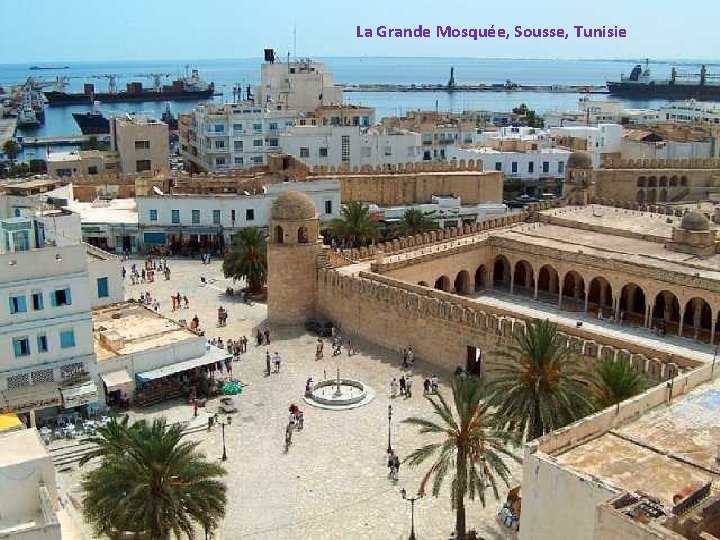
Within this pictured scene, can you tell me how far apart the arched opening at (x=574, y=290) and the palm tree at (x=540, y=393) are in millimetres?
15746

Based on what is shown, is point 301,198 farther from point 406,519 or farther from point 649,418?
point 649,418

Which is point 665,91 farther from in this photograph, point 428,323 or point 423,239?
point 428,323

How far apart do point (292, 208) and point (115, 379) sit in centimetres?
994

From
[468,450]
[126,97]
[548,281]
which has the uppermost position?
[126,97]

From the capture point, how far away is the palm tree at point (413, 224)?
40719mm

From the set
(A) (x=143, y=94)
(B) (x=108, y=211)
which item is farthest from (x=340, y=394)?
(A) (x=143, y=94)

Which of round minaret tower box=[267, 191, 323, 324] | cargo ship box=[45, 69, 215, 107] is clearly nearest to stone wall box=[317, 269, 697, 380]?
round minaret tower box=[267, 191, 323, 324]

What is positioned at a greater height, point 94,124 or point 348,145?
point 94,124

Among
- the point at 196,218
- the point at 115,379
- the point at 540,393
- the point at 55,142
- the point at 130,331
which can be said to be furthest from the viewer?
the point at 55,142

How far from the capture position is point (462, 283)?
3466 cm

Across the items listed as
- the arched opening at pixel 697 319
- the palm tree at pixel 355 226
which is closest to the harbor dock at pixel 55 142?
the palm tree at pixel 355 226

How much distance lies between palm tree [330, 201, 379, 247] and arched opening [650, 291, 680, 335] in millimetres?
13716

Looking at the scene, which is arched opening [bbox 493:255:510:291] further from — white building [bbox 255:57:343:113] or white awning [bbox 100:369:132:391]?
white building [bbox 255:57:343:113]

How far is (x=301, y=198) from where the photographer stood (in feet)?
97.5
